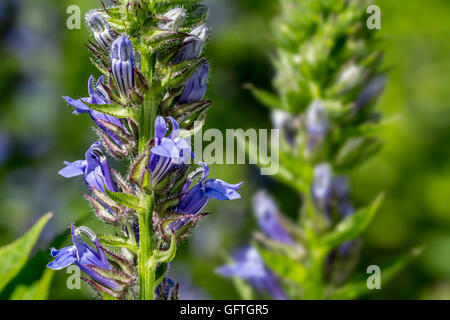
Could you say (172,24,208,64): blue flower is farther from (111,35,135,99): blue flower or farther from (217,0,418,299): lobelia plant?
(217,0,418,299): lobelia plant

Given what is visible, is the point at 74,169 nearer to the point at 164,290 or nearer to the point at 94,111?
the point at 94,111

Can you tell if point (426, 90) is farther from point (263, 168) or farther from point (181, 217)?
point (181, 217)

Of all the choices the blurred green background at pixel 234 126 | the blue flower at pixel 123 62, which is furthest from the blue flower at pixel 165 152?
the blurred green background at pixel 234 126

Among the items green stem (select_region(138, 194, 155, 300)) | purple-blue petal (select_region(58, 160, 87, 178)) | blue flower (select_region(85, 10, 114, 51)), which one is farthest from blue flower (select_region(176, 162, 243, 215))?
blue flower (select_region(85, 10, 114, 51))

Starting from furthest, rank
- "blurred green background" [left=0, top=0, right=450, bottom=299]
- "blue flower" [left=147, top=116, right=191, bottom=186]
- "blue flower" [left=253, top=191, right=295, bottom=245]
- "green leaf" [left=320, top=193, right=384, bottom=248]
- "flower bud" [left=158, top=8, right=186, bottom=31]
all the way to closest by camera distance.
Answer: "blurred green background" [left=0, top=0, right=450, bottom=299] < "blue flower" [left=253, top=191, right=295, bottom=245] < "green leaf" [left=320, top=193, right=384, bottom=248] < "flower bud" [left=158, top=8, right=186, bottom=31] < "blue flower" [left=147, top=116, right=191, bottom=186]

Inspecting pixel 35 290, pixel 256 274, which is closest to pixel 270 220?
pixel 256 274
